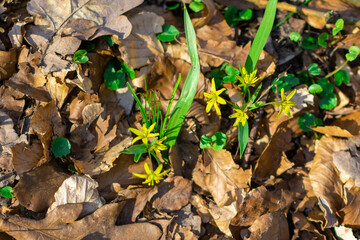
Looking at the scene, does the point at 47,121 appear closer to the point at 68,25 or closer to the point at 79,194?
the point at 79,194

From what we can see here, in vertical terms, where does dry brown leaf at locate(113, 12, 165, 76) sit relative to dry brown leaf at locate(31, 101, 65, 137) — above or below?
above

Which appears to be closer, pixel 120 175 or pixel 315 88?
pixel 120 175

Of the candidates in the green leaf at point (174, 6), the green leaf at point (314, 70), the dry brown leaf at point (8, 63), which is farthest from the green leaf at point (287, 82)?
the dry brown leaf at point (8, 63)

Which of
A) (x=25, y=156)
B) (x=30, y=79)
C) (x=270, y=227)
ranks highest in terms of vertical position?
(x=30, y=79)

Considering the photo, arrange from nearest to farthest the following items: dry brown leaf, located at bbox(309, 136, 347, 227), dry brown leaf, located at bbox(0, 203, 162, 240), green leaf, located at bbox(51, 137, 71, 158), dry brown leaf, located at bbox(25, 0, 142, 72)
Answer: dry brown leaf, located at bbox(0, 203, 162, 240), green leaf, located at bbox(51, 137, 71, 158), dry brown leaf, located at bbox(25, 0, 142, 72), dry brown leaf, located at bbox(309, 136, 347, 227)

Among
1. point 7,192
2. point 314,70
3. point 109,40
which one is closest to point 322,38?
point 314,70

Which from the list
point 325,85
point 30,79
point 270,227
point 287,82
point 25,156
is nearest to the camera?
point 25,156

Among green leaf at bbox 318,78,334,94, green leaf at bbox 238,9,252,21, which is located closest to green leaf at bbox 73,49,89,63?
green leaf at bbox 238,9,252,21

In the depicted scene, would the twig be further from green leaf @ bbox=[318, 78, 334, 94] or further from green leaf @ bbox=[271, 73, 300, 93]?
green leaf @ bbox=[318, 78, 334, 94]

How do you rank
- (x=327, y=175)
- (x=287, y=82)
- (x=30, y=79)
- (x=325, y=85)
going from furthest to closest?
(x=325, y=85), (x=287, y=82), (x=327, y=175), (x=30, y=79)
